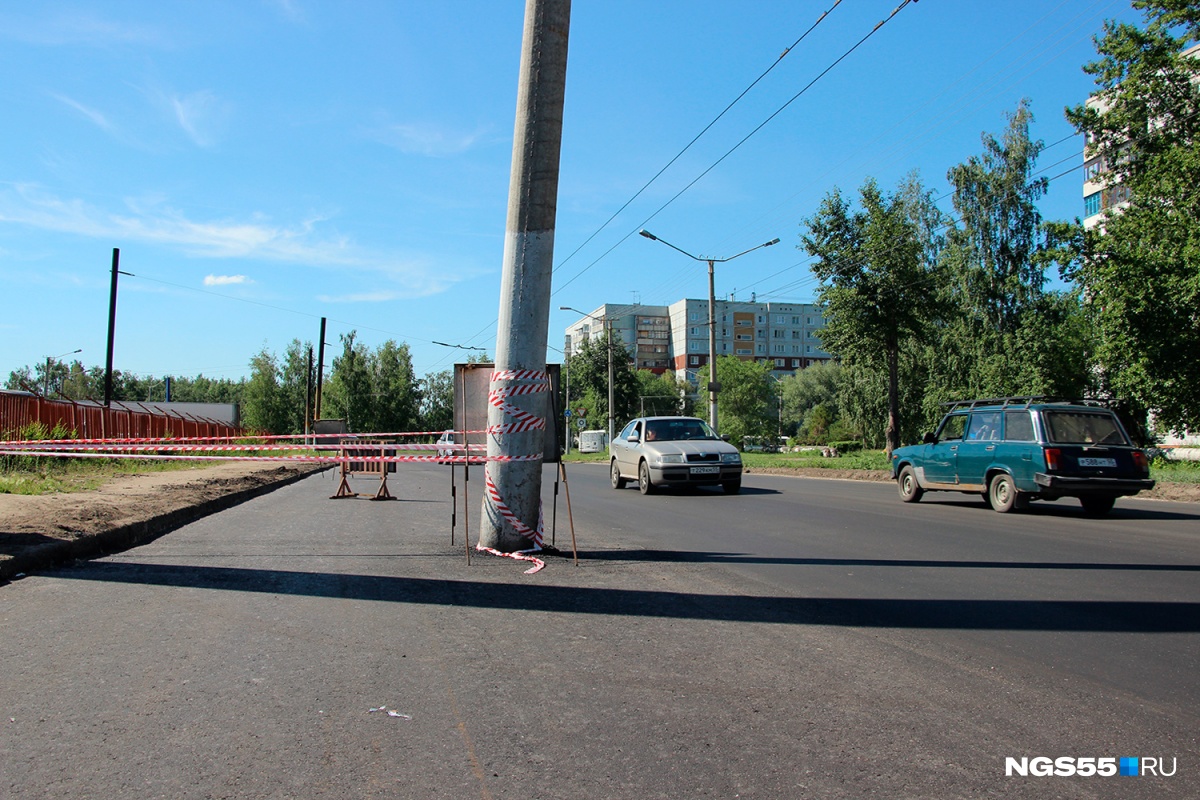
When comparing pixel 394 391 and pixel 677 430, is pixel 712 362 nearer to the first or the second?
pixel 677 430

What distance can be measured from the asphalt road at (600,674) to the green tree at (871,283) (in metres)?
29.1

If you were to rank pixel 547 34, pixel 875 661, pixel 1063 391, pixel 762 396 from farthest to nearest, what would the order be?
pixel 762 396 → pixel 1063 391 → pixel 547 34 → pixel 875 661

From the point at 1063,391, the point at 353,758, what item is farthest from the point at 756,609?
the point at 1063,391

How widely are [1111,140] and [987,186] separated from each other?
18.4 metres

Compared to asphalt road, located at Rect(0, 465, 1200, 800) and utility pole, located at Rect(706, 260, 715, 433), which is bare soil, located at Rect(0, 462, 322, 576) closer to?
asphalt road, located at Rect(0, 465, 1200, 800)

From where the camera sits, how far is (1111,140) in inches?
1156

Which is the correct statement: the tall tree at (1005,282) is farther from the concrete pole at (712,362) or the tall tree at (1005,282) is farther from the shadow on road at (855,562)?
the shadow on road at (855,562)

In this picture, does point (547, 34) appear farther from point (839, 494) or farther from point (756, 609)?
point (839, 494)

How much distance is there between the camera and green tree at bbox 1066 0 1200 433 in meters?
26.0

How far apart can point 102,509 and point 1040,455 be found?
490 inches

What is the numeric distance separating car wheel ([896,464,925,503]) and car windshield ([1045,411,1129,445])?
2.96 m

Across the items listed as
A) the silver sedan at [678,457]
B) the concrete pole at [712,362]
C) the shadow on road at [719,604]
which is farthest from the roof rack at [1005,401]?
the concrete pole at [712,362]

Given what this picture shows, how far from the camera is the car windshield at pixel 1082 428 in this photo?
12562 mm

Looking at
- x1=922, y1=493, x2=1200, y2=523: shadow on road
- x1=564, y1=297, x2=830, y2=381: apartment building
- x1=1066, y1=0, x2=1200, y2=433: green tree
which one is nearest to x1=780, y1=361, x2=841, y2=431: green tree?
x1=564, y1=297, x2=830, y2=381: apartment building
